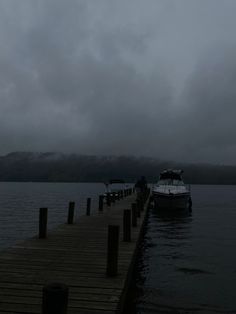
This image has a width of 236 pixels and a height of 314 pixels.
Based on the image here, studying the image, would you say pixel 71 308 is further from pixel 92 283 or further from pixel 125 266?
pixel 125 266

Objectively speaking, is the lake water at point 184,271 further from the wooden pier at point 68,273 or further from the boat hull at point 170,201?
the boat hull at point 170,201

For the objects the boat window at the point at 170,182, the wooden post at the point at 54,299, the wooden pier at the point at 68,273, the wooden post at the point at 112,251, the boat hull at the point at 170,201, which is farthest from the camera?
the boat window at the point at 170,182

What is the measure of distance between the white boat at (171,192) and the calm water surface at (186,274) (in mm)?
12814

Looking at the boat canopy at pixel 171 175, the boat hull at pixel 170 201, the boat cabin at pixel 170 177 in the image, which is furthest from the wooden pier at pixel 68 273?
the boat canopy at pixel 171 175

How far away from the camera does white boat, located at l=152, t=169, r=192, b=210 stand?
3972cm

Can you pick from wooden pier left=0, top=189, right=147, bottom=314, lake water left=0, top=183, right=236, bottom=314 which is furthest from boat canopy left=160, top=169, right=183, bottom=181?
wooden pier left=0, top=189, right=147, bottom=314

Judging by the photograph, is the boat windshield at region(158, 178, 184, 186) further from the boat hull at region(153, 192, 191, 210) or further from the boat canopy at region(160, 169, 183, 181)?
the boat hull at region(153, 192, 191, 210)

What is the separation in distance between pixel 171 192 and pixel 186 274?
83.9ft

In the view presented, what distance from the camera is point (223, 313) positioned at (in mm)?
10602

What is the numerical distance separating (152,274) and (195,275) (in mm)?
1437

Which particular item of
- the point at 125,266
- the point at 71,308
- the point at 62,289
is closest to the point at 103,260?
the point at 125,266

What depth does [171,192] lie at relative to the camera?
1577 inches

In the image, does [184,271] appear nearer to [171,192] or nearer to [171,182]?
[171,192]

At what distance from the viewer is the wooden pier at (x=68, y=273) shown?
7.89 metres
